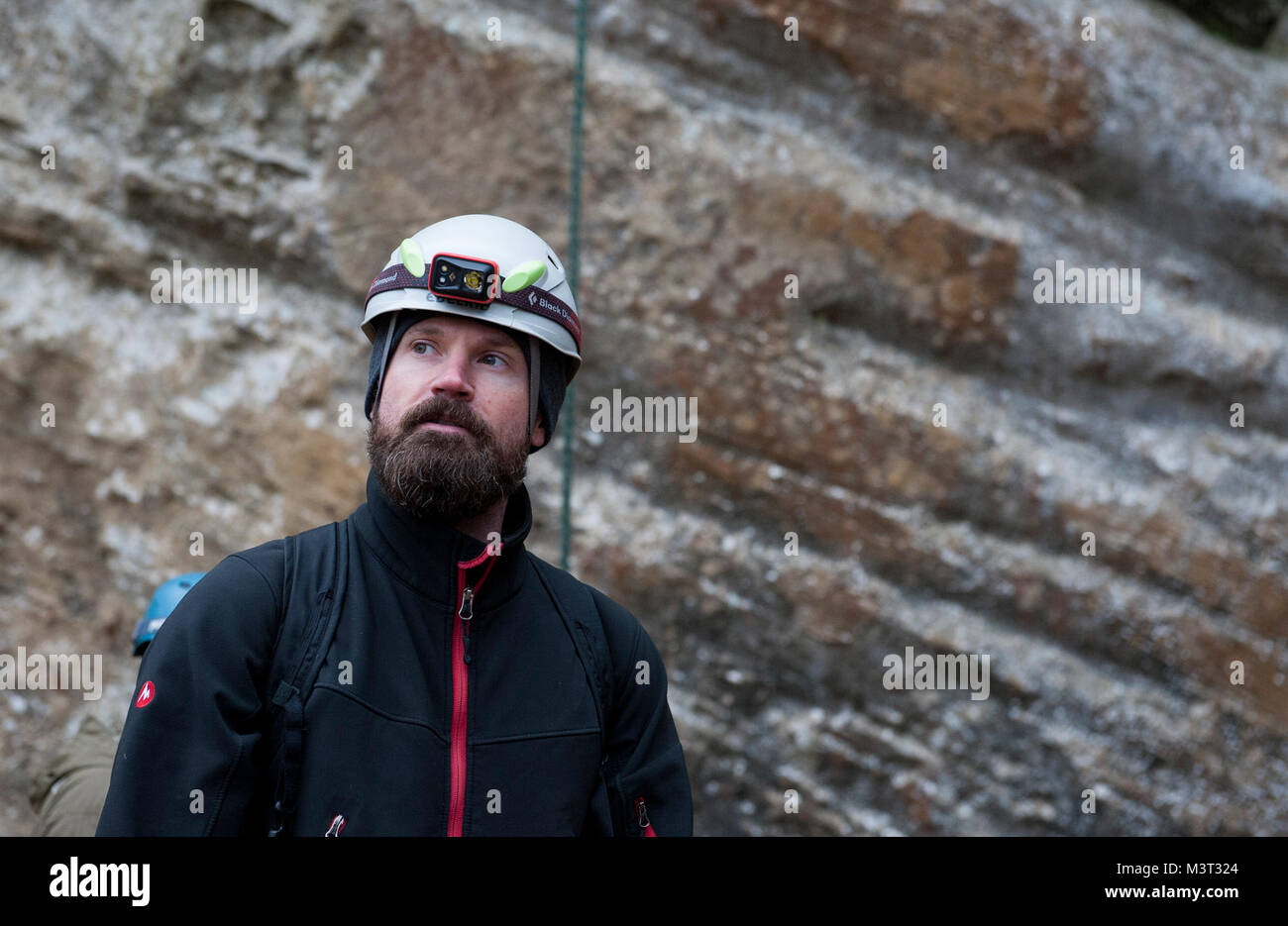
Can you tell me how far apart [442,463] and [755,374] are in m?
3.70

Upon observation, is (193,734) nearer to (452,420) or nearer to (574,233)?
(452,420)

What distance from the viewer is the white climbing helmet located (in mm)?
2420

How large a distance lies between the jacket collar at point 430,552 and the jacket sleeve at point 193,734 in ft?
1.19

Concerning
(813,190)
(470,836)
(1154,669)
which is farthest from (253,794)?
(1154,669)

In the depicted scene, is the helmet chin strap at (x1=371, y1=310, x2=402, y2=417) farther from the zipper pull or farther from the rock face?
the rock face

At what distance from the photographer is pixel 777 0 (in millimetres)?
6020

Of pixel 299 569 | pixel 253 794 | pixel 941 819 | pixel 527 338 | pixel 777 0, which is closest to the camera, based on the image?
pixel 253 794

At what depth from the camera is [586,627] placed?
8.13ft

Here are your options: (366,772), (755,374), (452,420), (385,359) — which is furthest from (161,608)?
(755,374)

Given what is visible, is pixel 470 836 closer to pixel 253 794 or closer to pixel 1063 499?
pixel 253 794

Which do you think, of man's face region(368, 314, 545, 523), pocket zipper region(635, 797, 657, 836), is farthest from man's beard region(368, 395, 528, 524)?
pocket zipper region(635, 797, 657, 836)

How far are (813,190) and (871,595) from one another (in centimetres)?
218

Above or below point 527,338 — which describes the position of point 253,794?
below

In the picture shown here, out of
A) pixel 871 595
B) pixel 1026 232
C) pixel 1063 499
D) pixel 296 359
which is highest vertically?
pixel 1026 232
